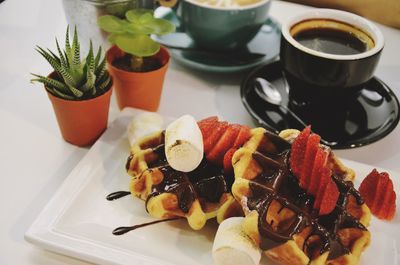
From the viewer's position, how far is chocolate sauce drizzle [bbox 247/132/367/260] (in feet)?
3.08

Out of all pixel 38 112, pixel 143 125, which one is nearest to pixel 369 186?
pixel 143 125

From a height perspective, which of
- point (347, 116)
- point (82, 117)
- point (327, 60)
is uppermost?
point (327, 60)

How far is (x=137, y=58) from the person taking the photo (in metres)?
1.39

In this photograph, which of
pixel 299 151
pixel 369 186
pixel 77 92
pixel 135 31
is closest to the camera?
pixel 299 151

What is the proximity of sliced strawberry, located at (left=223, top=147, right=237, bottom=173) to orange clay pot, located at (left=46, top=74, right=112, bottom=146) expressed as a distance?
1.32 feet

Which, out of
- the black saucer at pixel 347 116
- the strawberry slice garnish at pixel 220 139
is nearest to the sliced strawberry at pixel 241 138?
the strawberry slice garnish at pixel 220 139

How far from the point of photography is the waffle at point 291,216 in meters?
0.92

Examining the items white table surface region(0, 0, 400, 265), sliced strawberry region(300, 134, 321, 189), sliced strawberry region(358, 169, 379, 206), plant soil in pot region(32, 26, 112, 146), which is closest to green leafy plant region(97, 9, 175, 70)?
plant soil in pot region(32, 26, 112, 146)

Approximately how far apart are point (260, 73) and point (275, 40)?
0.29 meters

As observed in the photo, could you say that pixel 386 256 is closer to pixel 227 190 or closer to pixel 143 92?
pixel 227 190

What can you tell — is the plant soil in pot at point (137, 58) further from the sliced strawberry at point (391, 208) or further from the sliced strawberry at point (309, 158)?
the sliced strawberry at point (391, 208)

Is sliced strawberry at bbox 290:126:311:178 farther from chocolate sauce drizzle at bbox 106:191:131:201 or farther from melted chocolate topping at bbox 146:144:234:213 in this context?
chocolate sauce drizzle at bbox 106:191:131:201

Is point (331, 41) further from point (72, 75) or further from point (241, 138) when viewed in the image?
point (72, 75)

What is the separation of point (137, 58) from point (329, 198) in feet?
2.35
